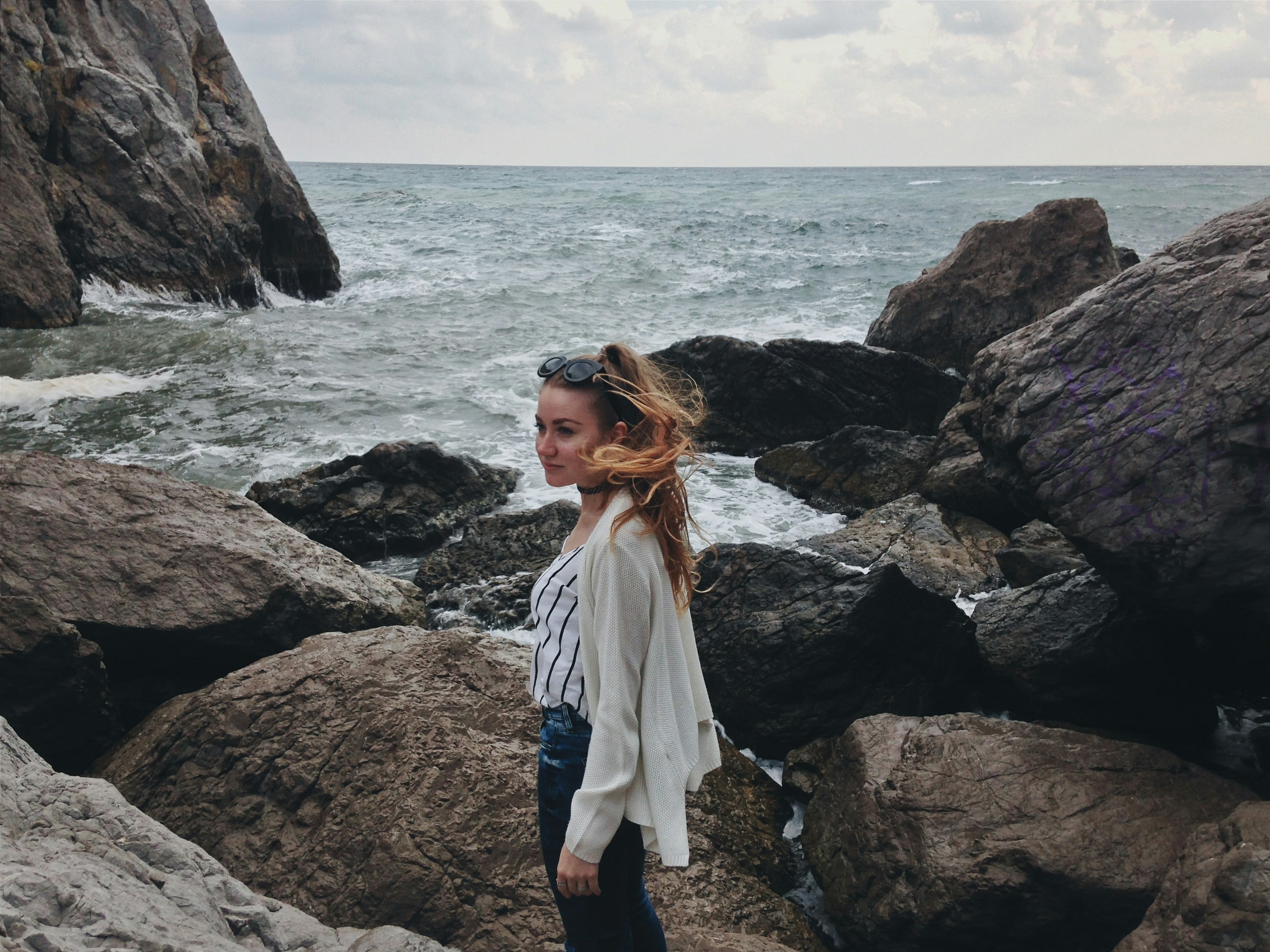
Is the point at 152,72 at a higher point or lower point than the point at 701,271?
higher

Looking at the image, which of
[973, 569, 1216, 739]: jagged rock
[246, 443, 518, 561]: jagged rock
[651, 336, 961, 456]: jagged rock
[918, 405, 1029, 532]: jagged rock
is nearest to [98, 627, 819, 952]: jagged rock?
[973, 569, 1216, 739]: jagged rock

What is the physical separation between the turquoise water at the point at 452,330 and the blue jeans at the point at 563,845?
590cm

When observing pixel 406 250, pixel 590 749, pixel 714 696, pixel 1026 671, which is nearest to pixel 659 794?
pixel 590 749

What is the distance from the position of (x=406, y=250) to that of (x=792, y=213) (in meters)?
21.0

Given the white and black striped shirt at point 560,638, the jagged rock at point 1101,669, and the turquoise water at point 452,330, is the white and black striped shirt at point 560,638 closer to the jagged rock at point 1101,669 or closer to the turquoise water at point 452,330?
the jagged rock at point 1101,669

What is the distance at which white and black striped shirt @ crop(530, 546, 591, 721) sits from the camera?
2.06 metres

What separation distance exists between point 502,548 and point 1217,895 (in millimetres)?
5247

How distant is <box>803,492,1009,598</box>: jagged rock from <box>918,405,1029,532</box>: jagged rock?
0.08 meters

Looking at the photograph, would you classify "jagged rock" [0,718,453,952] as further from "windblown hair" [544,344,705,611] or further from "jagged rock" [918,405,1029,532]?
"jagged rock" [918,405,1029,532]

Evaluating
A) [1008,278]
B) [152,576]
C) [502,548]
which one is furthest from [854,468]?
[152,576]

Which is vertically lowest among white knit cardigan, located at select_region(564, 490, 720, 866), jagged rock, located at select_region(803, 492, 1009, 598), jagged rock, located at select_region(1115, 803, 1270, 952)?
jagged rock, located at select_region(803, 492, 1009, 598)

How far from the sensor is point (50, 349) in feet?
42.7

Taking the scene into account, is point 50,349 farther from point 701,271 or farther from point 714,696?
point 701,271

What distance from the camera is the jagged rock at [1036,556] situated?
6.04 m
